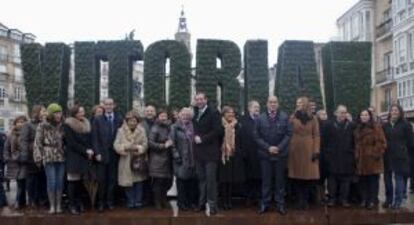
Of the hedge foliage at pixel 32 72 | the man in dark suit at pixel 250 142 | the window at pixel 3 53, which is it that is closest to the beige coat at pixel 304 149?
the man in dark suit at pixel 250 142

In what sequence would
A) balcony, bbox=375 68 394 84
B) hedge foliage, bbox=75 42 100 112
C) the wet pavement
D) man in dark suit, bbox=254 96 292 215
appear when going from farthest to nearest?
balcony, bbox=375 68 394 84, hedge foliage, bbox=75 42 100 112, man in dark suit, bbox=254 96 292 215, the wet pavement

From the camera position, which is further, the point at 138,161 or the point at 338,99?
the point at 338,99

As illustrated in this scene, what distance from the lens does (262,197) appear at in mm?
11234

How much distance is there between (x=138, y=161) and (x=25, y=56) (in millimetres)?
3940

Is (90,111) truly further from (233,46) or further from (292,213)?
(292,213)

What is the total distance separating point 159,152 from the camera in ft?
36.8

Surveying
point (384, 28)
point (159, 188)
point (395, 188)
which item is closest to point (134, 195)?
point (159, 188)

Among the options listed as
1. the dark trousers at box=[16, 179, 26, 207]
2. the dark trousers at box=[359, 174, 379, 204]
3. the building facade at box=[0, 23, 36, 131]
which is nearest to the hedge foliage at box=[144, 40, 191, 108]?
the dark trousers at box=[16, 179, 26, 207]

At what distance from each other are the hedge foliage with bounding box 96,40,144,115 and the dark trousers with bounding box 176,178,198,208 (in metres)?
2.50

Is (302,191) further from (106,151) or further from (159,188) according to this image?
(106,151)

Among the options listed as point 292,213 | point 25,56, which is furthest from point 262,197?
point 25,56

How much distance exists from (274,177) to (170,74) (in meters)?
3.55

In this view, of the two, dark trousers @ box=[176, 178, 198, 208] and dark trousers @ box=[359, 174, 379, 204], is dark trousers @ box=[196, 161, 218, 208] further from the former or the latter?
dark trousers @ box=[359, 174, 379, 204]

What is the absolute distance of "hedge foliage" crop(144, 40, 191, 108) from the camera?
42.3 feet
